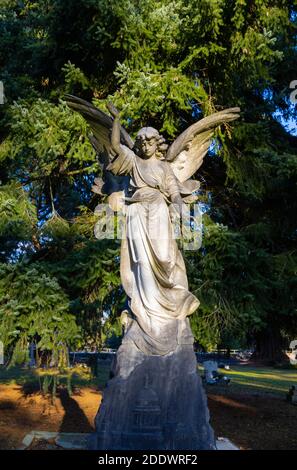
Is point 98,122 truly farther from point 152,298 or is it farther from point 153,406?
point 153,406

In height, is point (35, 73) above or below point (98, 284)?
above

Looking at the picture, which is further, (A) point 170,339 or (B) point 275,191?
(B) point 275,191

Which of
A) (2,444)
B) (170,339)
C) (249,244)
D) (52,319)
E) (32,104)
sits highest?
(32,104)

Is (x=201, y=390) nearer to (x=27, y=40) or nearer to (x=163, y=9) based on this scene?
(x=163, y=9)

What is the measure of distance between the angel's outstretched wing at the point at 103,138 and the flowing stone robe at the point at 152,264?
10.6 inches

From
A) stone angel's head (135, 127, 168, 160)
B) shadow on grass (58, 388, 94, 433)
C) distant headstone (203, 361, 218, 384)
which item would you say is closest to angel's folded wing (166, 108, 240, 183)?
stone angel's head (135, 127, 168, 160)

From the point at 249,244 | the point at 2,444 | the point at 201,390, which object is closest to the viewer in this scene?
the point at 201,390

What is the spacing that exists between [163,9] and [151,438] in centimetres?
694

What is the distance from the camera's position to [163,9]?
8258mm

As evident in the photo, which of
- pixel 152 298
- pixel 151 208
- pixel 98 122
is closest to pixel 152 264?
pixel 152 298

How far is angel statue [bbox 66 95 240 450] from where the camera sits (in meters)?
4.36

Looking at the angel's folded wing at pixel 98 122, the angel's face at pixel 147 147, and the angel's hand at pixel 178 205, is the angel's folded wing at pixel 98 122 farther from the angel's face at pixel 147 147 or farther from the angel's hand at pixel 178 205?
the angel's hand at pixel 178 205

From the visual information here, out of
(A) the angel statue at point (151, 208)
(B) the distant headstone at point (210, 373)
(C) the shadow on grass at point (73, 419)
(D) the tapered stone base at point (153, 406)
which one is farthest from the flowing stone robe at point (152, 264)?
(B) the distant headstone at point (210, 373)

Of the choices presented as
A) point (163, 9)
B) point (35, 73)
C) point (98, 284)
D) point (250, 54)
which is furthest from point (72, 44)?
point (98, 284)
